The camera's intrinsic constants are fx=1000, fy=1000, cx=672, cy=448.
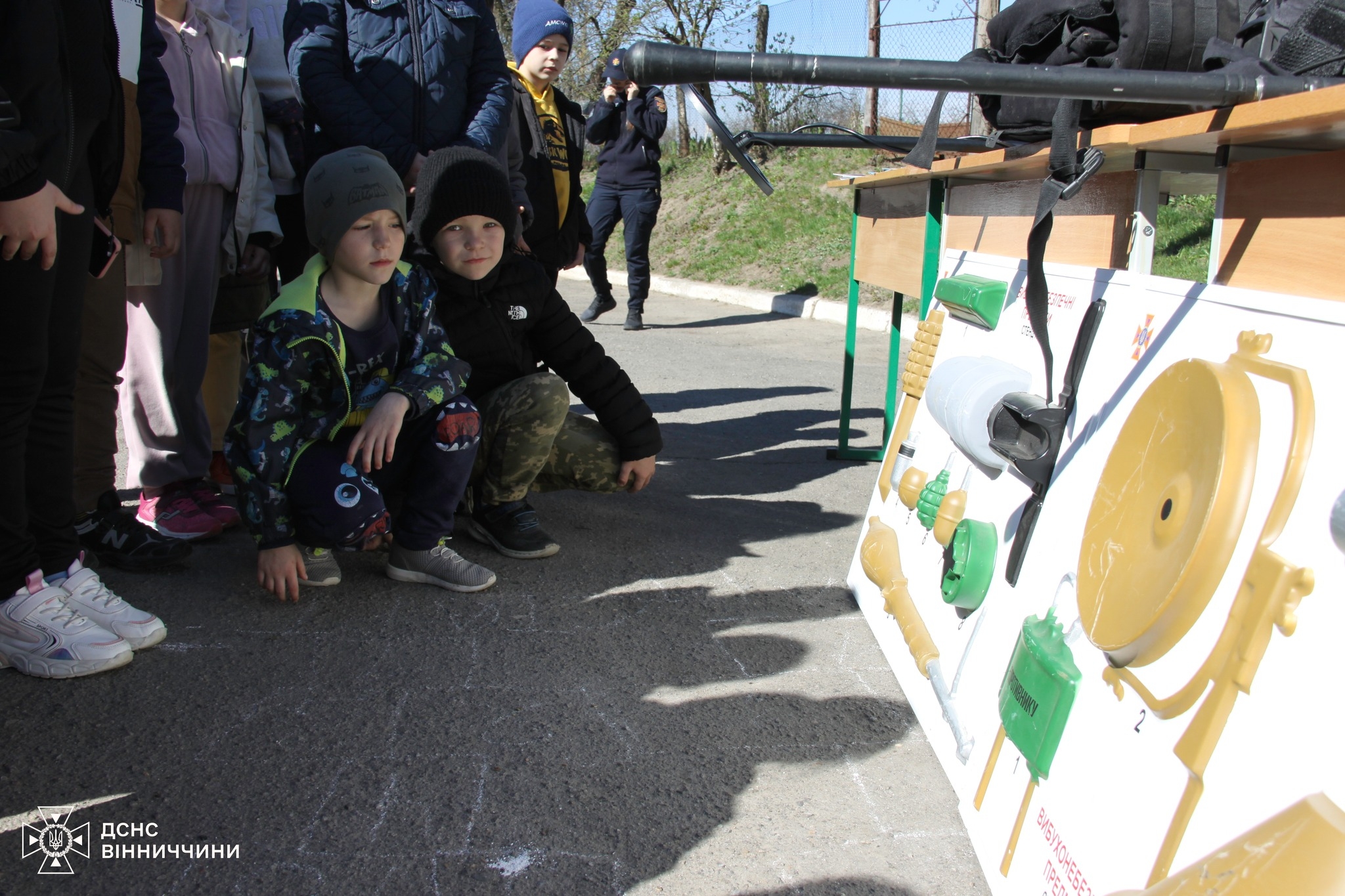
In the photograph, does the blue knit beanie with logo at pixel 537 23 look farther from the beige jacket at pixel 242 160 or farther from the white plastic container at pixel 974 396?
the white plastic container at pixel 974 396

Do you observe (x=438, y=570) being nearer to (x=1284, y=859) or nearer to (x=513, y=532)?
(x=513, y=532)

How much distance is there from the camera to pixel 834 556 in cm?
273

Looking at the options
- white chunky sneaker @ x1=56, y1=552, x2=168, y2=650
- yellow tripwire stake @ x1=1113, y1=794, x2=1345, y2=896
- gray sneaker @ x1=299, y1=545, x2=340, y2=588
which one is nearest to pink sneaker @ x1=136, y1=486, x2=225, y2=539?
gray sneaker @ x1=299, y1=545, x2=340, y2=588

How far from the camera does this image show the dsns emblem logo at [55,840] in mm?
1410

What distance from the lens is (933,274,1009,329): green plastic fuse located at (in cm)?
187

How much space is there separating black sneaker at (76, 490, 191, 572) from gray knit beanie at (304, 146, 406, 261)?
0.82 metres

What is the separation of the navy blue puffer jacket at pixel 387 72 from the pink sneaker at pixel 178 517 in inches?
41.8

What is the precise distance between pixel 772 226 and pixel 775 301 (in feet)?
7.73

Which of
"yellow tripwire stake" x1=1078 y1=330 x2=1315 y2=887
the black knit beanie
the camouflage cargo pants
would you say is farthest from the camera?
the camouflage cargo pants

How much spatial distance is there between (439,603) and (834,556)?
1069 millimetres

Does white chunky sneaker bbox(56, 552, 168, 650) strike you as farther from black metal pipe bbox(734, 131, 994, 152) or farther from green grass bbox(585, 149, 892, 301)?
green grass bbox(585, 149, 892, 301)

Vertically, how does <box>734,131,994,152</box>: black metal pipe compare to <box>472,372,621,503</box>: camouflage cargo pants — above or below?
above

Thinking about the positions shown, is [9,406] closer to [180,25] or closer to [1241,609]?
[180,25]

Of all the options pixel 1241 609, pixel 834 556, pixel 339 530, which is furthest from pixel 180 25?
pixel 1241 609
